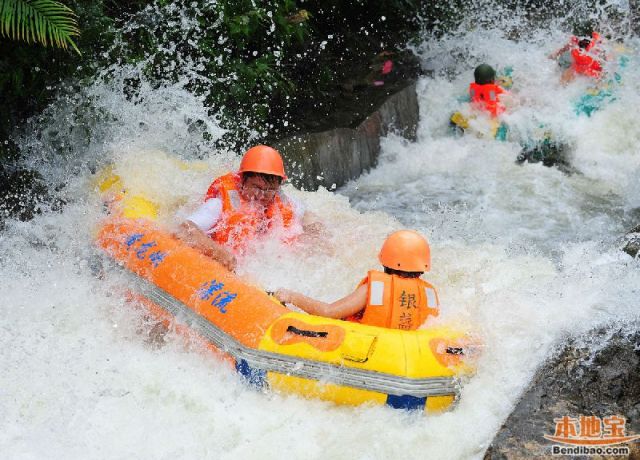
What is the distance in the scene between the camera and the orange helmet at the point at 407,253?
173 inches

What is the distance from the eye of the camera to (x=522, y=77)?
34.3ft

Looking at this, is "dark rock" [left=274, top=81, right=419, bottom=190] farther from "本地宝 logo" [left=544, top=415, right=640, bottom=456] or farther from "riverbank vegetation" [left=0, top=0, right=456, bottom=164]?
"本地宝 logo" [left=544, top=415, right=640, bottom=456]

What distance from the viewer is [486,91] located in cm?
937

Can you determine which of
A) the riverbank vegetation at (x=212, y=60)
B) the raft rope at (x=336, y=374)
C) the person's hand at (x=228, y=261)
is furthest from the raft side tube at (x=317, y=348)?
the riverbank vegetation at (x=212, y=60)

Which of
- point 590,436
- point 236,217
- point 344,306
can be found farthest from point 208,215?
point 590,436

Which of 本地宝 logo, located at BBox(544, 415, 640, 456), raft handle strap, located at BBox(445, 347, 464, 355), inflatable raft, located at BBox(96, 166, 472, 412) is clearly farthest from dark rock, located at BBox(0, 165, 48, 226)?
本地宝 logo, located at BBox(544, 415, 640, 456)

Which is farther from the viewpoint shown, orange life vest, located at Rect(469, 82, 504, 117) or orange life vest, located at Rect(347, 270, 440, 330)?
orange life vest, located at Rect(469, 82, 504, 117)

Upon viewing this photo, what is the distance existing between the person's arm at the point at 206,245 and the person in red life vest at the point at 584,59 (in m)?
6.73

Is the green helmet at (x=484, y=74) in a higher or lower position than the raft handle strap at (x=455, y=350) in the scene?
higher

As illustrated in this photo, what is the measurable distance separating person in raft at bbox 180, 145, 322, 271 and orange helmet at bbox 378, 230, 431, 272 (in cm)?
123

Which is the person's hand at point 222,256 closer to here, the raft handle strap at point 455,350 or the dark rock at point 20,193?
the raft handle strap at point 455,350

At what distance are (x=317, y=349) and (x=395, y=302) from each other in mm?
580

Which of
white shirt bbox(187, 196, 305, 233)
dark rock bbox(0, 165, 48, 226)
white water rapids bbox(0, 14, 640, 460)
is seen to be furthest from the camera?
dark rock bbox(0, 165, 48, 226)

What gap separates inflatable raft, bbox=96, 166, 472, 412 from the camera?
3.93m
